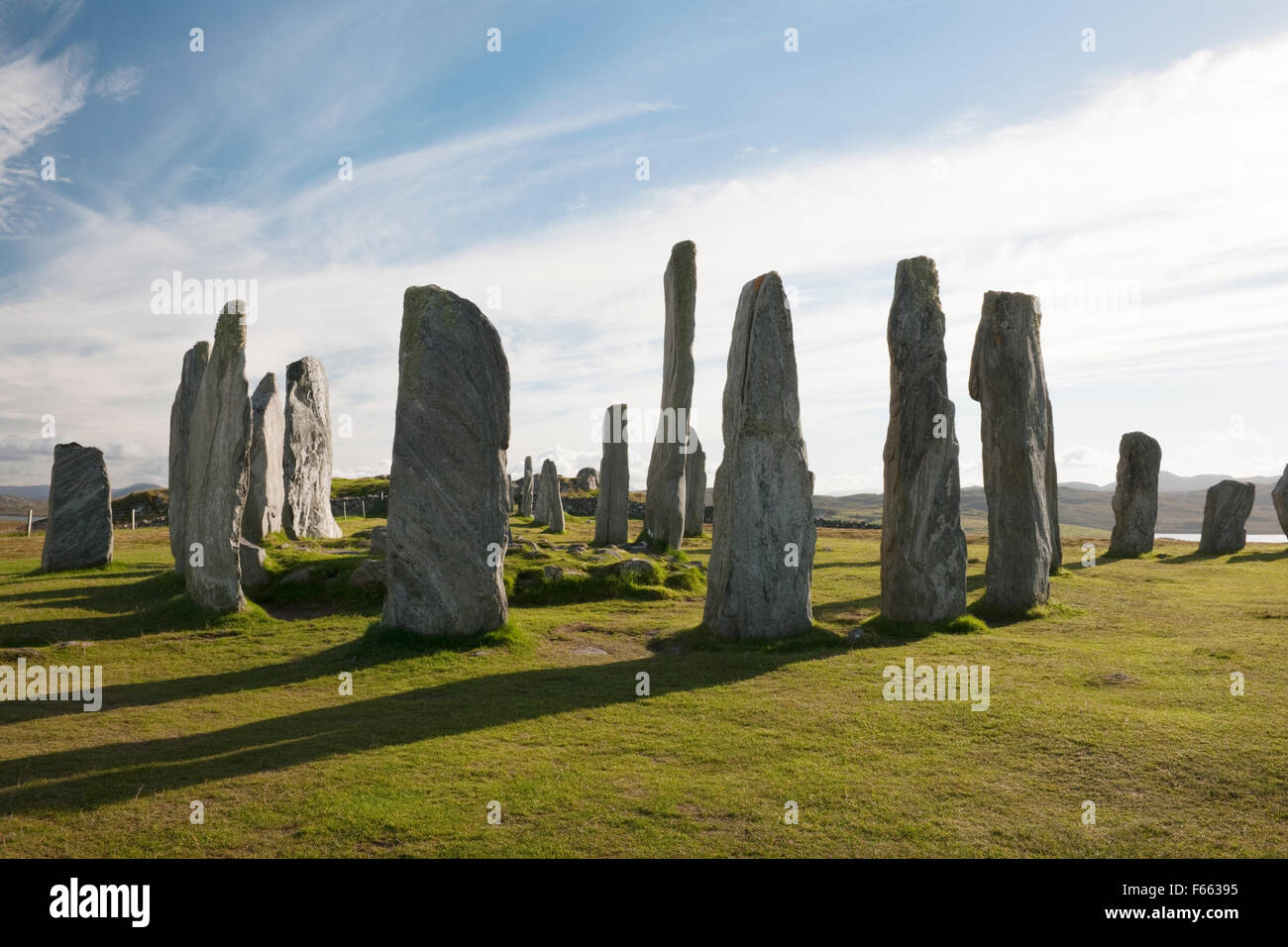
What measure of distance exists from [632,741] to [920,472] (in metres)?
6.80

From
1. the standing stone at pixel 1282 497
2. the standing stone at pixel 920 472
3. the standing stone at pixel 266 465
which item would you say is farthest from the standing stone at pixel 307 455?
the standing stone at pixel 1282 497

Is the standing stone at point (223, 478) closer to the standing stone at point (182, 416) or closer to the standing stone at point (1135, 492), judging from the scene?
the standing stone at point (182, 416)

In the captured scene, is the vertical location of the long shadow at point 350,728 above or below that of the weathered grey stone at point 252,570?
below

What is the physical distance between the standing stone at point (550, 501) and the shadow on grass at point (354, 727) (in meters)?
20.1

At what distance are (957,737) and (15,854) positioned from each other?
24.6ft

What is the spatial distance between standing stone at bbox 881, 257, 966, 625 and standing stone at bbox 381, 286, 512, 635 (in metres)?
5.91

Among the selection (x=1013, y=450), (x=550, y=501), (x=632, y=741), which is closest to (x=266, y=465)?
(x=550, y=501)

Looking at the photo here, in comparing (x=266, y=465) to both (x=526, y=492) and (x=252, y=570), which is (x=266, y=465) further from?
(x=526, y=492)

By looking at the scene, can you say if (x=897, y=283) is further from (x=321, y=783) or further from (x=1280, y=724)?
(x=321, y=783)

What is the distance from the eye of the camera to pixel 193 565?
13875 millimetres

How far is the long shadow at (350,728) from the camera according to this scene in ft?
22.7

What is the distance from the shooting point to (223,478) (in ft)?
44.0
